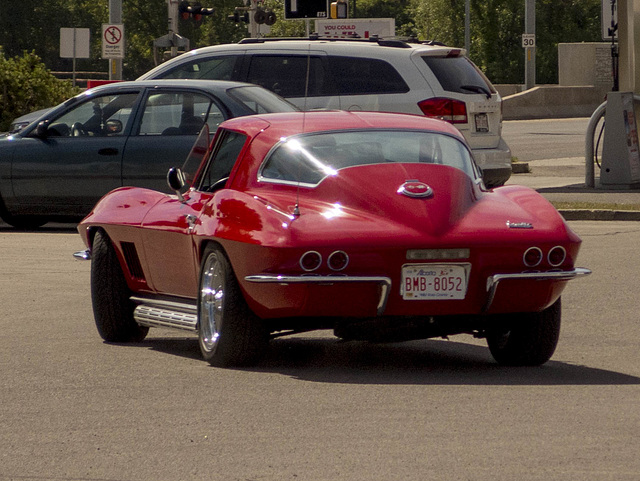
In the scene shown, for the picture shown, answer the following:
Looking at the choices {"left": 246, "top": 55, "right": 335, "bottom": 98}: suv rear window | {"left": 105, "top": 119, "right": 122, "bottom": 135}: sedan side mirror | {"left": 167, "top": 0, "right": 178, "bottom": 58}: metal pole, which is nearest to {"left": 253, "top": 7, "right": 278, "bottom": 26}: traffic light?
{"left": 167, "top": 0, "right": 178, "bottom": 58}: metal pole

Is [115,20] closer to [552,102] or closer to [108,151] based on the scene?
[108,151]

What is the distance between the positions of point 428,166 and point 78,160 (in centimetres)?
853

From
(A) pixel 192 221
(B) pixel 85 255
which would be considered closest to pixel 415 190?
(A) pixel 192 221

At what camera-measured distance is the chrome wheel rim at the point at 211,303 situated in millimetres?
7773

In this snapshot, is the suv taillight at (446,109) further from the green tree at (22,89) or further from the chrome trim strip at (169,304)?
the chrome trim strip at (169,304)

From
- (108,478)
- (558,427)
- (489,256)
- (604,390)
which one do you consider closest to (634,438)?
(558,427)

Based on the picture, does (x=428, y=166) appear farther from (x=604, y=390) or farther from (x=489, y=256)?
(x=604, y=390)

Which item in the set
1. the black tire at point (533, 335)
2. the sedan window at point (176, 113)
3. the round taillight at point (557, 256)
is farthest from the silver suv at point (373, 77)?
the round taillight at point (557, 256)

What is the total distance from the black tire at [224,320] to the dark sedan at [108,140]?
7.13 meters

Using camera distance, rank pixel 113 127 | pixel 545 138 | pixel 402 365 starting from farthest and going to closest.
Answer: pixel 545 138 → pixel 113 127 → pixel 402 365

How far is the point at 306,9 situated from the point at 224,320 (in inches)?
935

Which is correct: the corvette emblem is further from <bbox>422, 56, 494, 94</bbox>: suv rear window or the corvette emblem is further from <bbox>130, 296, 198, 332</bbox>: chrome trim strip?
<bbox>422, 56, 494, 94</bbox>: suv rear window

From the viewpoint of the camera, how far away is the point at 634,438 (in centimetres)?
592

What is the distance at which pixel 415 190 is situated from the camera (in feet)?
24.9
